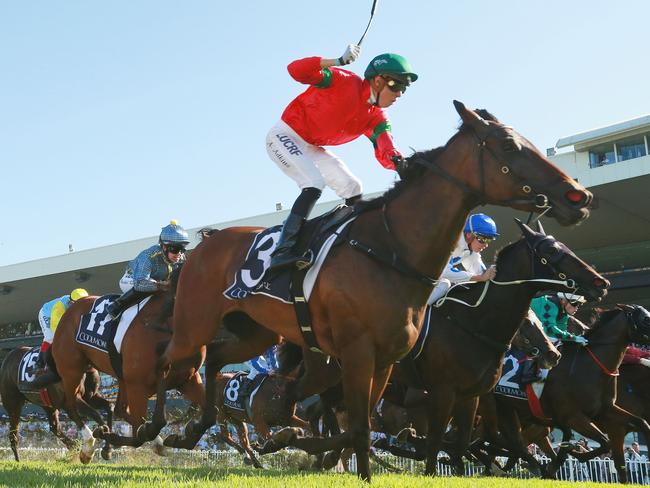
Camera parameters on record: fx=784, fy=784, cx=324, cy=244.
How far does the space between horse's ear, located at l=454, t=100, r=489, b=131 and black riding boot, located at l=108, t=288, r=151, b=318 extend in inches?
153

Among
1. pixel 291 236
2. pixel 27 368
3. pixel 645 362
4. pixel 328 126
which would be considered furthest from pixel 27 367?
pixel 645 362

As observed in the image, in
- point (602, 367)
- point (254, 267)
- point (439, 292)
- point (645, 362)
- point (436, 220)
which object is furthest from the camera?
point (645, 362)

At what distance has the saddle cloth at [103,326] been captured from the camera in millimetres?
7480

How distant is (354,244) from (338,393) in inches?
127

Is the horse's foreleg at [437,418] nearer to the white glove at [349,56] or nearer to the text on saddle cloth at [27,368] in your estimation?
the white glove at [349,56]

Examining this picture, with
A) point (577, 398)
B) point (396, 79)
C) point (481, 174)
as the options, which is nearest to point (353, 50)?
point (396, 79)

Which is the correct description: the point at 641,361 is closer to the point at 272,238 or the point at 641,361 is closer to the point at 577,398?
the point at 577,398

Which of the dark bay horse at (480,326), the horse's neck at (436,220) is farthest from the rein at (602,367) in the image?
the horse's neck at (436,220)

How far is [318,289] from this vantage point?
4.95 m

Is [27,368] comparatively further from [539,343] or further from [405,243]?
[405,243]

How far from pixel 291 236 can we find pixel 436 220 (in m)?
0.98

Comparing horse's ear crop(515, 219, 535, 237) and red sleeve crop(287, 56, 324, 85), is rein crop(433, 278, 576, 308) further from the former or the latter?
red sleeve crop(287, 56, 324, 85)

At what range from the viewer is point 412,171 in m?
5.12

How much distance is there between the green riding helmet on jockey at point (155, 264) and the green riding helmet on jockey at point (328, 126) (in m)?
2.19
